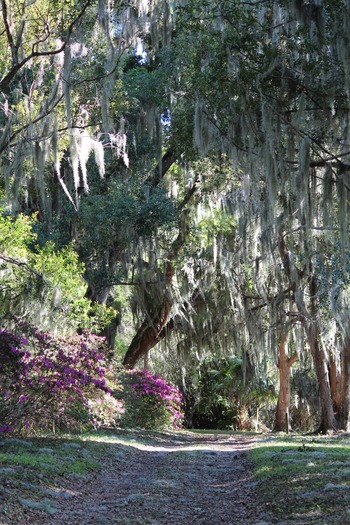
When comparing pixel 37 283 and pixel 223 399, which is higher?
pixel 37 283

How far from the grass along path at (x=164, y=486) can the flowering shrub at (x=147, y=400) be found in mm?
4952

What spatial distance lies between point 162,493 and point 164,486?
1.51ft

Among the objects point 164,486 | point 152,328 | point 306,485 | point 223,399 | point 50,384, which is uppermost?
point 152,328

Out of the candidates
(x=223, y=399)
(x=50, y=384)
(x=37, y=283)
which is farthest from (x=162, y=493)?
(x=223, y=399)

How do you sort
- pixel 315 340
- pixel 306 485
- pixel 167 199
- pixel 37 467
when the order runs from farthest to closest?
pixel 315 340, pixel 167 199, pixel 37 467, pixel 306 485

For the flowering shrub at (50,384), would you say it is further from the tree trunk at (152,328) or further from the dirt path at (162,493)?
the tree trunk at (152,328)

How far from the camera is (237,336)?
17.9 m

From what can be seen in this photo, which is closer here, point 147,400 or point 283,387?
point 147,400

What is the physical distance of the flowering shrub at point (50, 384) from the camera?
891cm

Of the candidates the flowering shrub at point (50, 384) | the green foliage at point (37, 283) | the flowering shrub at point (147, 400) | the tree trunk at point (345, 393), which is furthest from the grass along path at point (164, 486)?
the tree trunk at point (345, 393)

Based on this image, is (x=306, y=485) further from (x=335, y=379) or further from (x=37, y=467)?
(x=335, y=379)

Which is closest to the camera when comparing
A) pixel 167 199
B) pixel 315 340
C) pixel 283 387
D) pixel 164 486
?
pixel 164 486

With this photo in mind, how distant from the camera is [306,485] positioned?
6125 mm

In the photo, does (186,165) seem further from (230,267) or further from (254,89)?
(254,89)
